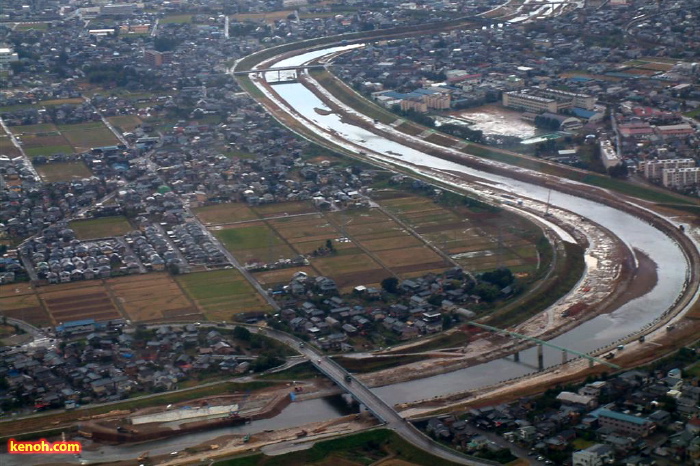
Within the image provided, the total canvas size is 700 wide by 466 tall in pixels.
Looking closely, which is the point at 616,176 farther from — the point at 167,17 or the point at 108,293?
the point at 167,17

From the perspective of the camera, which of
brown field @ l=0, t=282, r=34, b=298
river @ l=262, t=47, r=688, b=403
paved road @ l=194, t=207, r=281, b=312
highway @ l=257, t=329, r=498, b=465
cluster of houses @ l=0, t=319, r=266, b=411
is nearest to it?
highway @ l=257, t=329, r=498, b=465

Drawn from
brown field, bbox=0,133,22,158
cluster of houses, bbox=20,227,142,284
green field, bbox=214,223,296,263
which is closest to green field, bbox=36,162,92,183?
brown field, bbox=0,133,22,158

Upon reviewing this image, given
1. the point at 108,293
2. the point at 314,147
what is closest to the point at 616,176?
the point at 314,147

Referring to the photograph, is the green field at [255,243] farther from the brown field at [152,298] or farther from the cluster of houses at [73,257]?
the cluster of houses at [73,257]

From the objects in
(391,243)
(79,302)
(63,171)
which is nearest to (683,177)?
(391,243)

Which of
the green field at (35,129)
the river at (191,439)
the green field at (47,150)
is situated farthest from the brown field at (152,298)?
the green field at (35,129)

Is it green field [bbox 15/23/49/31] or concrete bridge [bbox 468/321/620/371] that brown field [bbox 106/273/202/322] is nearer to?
concrete bridge [bbox 468/321/620/371]
